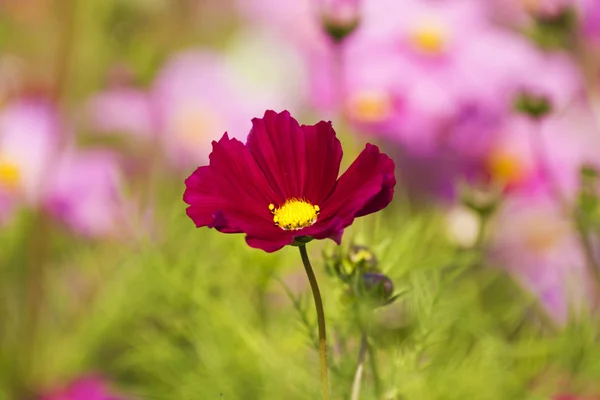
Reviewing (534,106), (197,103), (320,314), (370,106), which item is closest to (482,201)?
(534,106)

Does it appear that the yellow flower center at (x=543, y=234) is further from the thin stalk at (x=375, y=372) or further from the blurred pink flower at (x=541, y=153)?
the thin stalk at (x=375, y=372)

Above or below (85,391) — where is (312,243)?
above

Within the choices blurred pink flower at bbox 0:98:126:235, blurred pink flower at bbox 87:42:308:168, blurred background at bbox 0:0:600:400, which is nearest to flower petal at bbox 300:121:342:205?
blurred background at bbox 0:0:600:400

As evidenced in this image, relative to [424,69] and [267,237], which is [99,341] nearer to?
[424,69]

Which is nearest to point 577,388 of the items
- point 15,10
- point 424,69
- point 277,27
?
point 424,69

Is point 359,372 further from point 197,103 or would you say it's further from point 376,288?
point 197,103

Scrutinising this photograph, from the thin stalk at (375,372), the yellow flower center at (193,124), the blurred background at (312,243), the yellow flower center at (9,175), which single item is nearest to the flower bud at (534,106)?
the blurred background at (312,243)
